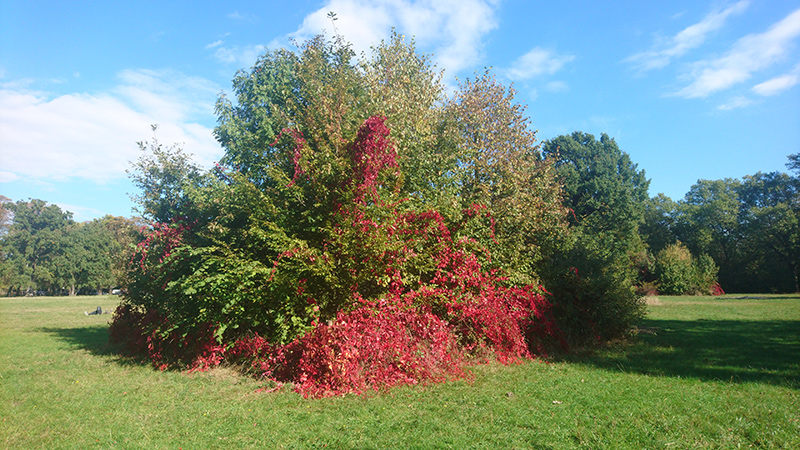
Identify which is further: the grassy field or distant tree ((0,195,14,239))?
distant tree ((0,195,14,239))

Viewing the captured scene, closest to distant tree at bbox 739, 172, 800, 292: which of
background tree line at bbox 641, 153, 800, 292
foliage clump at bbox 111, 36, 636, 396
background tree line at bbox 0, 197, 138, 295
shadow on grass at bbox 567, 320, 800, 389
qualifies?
background tree line at bbox 641, 153, 800, 292

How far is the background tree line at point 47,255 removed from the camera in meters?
55.7

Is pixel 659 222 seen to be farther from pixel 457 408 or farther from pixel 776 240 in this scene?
pixel 457 408

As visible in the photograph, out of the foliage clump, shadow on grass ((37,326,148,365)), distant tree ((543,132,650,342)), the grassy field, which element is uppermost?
distant tree ((543,132,650,342))

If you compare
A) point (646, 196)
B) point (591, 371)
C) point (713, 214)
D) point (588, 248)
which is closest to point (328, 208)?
point (591, 371)

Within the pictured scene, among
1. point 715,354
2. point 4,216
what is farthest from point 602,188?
point 4,216

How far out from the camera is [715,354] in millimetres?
9352

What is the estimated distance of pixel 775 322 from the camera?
575 inches

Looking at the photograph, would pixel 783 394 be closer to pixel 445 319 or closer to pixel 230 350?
pixel 445 319

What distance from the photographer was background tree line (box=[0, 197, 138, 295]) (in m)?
55.7

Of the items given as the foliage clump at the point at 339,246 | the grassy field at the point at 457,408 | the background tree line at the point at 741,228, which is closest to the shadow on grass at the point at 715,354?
the grassy field at the point at 457,408

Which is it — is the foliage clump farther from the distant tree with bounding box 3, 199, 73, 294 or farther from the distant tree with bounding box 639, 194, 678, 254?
the distant tree with bounding box 3, 199, 73, 294

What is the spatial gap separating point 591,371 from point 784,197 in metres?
62.6

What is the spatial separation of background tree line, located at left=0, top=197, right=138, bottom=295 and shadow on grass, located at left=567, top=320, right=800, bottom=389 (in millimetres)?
61699
